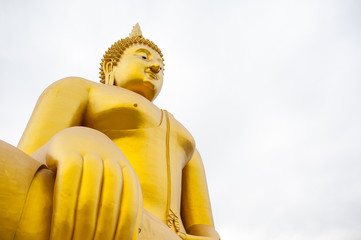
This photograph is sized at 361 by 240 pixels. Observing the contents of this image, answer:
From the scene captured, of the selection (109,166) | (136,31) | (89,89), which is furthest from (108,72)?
(109,166)

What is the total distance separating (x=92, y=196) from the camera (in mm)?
1544

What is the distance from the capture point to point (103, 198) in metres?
1.58

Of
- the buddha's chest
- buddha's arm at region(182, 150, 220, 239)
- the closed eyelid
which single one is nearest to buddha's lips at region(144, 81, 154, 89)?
the closed eyelid

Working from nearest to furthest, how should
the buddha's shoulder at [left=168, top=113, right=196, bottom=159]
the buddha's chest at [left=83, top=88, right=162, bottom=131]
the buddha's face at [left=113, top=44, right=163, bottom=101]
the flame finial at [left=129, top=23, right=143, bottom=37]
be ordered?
the buddha's chest at [left=83, top=88, right=162, bottom=131] → the buddha's shoulder at [left=168, top=113, right=196, bottom=159] → the buddha's face at [left=113, top=44, right=163, bottom=101] → the flame finial at [left=129, top=23, right=143, bottom=37]

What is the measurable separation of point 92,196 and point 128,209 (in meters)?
0.16

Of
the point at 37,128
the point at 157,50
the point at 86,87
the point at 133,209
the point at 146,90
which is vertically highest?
the point at 157,50

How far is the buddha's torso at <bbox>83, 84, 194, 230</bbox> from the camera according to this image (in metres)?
3.38

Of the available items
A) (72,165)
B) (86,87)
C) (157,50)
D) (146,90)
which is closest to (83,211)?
(72,165)

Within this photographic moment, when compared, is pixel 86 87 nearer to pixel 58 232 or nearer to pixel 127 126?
pixel 127 126

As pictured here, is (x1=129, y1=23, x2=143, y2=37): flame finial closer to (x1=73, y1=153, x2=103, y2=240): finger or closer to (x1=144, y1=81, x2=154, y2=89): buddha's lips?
(x1=144, y1=81, x2=154, y2=89): buddha's lips

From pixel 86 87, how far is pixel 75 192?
238 centimetres

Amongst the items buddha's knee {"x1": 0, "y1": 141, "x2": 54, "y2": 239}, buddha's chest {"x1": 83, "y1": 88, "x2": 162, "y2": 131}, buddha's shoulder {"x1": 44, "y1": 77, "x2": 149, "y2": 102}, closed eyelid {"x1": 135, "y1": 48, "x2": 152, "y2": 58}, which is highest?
closed eyelid {"x1": 135, "y1": 48, "x2": 152, "y2": 58}

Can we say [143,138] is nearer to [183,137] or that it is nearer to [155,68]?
[183,137]

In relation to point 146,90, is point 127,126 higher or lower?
lower
